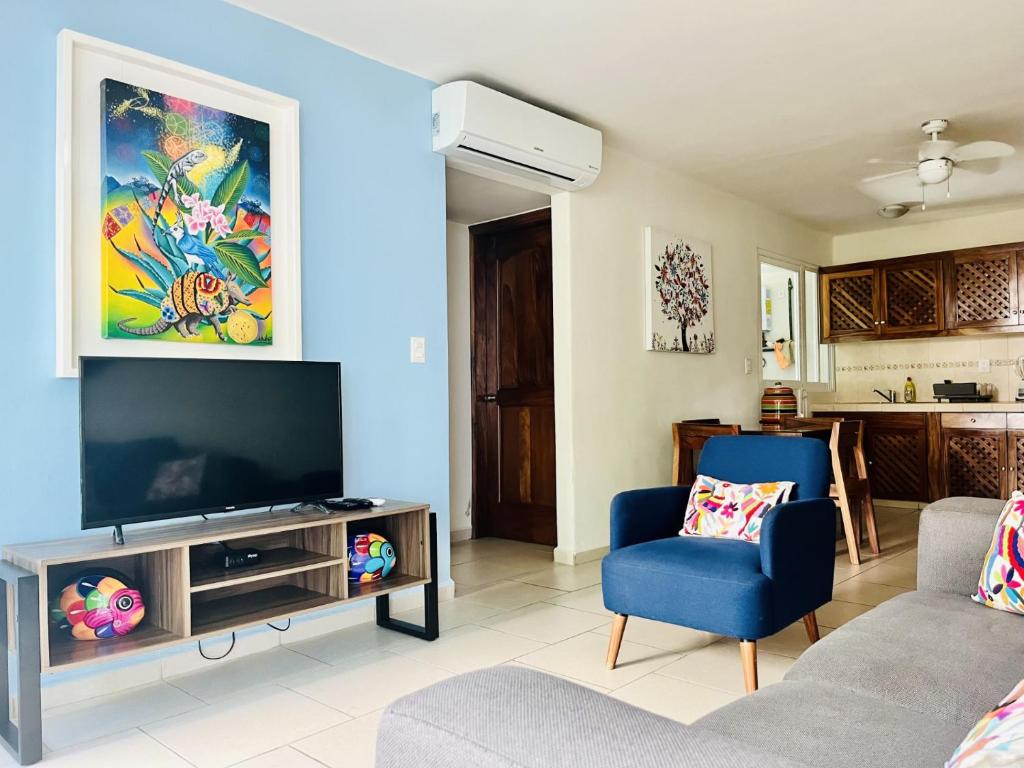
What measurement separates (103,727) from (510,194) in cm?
343

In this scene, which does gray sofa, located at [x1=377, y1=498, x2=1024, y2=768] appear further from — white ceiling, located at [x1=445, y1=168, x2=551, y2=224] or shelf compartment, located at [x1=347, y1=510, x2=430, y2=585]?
white ceiling, located at [x1=445, y1=168, x2=551, y2=224]

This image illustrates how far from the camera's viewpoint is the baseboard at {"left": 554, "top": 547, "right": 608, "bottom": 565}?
4504mm

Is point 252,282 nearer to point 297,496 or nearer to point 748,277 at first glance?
point 297,496

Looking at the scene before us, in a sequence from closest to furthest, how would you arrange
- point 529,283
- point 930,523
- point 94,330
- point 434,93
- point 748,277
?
point 930,523 → point 94,330 → point 434,93 → point 529,283 → point 748,277

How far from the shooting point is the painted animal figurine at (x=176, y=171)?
2738 millimetres

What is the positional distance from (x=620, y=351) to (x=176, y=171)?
287cm

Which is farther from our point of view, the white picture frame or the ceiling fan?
the ceiling fan

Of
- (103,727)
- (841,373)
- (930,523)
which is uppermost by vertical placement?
(841,373)

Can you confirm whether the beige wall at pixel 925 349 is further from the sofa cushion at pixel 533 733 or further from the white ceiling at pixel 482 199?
the sofa cushion at pixel 533 733

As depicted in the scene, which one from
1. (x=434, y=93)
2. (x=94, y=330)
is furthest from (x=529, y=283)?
(x=94, y=330)

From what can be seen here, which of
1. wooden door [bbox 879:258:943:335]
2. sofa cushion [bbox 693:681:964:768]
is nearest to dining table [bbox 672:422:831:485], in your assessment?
wooden door [bbox 879:258:943:335]

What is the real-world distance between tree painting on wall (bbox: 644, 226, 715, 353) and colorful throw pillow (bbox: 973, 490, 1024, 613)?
10.3ft

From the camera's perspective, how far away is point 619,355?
4.86 m

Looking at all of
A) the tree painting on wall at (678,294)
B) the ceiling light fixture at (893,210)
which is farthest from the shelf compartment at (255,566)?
the ceiling light fixture at (893,210)
